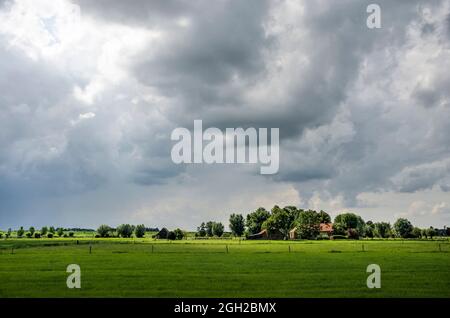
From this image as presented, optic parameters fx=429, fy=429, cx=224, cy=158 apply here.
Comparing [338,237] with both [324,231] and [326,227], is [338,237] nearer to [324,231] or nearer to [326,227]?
[324,231]

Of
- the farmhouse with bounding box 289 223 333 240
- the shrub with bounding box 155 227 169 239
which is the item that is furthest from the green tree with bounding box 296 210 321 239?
the shrub with bounding box 155 227 169 239

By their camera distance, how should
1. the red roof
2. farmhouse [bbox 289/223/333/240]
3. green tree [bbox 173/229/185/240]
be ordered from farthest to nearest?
the red roof, farmhouse [bbox 289/223/333/240], green tree [bbox 173/229/185/240]

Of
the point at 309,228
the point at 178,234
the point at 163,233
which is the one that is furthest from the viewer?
the point at 163,233

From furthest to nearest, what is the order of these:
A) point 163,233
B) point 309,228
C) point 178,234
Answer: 1. point 163,233
2. point 178,234
3. point 309,228

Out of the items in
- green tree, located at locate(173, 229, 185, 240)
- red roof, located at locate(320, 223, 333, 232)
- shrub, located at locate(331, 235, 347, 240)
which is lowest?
shrub, located at locate(331, 235, 347, 240)

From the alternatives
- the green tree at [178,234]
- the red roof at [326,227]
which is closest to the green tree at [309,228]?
the red roof at [326,227]

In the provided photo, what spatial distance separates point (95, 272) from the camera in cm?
3684

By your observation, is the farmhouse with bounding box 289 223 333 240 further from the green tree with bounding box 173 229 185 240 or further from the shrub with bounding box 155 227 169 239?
the shrub with bounding box 155 227 169 239

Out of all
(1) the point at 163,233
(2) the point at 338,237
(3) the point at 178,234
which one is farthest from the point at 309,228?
(1) the point at 163,233

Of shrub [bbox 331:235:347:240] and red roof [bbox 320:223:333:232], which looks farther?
red roof [bbox 320:223:333:232]

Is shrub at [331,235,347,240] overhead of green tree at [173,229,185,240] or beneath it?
beneath

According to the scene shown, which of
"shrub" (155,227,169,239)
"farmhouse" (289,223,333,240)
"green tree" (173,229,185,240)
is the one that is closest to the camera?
"green tree" (173,229,185,240)
